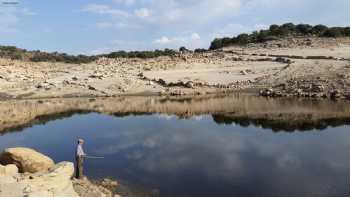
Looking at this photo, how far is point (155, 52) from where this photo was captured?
3738 inches

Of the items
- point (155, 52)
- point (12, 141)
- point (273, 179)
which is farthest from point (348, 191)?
point (155, 52)

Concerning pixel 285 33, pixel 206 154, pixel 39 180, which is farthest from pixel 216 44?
pixel 39 180

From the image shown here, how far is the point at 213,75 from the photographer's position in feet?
194

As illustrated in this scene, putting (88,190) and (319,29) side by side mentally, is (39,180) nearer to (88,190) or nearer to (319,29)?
(88,190)

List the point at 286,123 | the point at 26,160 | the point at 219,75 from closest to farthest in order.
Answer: the point at 26,160 → the point at 286,123 → the point at 219,75

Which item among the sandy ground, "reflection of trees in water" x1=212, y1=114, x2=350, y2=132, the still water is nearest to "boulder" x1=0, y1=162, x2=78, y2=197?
the still water

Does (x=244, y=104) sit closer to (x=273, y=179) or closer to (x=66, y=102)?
(x=66, y=102)

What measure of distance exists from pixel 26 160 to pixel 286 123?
19.5 metres

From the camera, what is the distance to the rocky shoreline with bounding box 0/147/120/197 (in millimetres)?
13578

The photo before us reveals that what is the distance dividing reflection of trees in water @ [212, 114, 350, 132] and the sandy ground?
11.4m

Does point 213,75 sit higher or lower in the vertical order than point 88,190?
higher

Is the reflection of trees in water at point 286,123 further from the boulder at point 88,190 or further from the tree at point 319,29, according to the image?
the tree at point 319,29

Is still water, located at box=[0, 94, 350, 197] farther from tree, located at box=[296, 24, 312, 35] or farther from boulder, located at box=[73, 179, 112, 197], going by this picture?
tree, located at box=[296, 24, 312, 35]

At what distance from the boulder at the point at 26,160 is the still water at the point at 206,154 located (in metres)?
3.60
